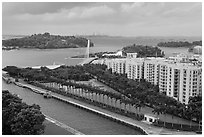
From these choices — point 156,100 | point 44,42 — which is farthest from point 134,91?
point 44,42

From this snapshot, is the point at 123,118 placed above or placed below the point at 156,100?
below

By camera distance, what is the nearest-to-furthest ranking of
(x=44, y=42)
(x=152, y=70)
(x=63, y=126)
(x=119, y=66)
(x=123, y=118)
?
(x=63, y=126)
(x=123, y=118)
(x=152, y=70)
(x=119, y=66)
(x=44, y=42)

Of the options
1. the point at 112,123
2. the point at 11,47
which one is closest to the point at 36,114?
the point at 112,123

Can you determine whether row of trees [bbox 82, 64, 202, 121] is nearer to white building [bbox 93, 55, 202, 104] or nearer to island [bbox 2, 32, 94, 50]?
white building [bbox 93, 55, 202, 104]

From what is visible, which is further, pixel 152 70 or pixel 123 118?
pixel 152 70

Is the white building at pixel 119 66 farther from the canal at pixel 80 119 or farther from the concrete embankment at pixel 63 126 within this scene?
the concrete embankment at pixel 63 126

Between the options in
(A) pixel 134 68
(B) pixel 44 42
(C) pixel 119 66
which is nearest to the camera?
(A) pixel 134 68

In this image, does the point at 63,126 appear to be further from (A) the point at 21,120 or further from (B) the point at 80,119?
(A) the point at 21,120

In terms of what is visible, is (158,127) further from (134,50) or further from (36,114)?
(134,50)

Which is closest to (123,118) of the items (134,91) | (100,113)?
(100,113)

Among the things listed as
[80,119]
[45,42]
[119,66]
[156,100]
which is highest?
[45,42]
